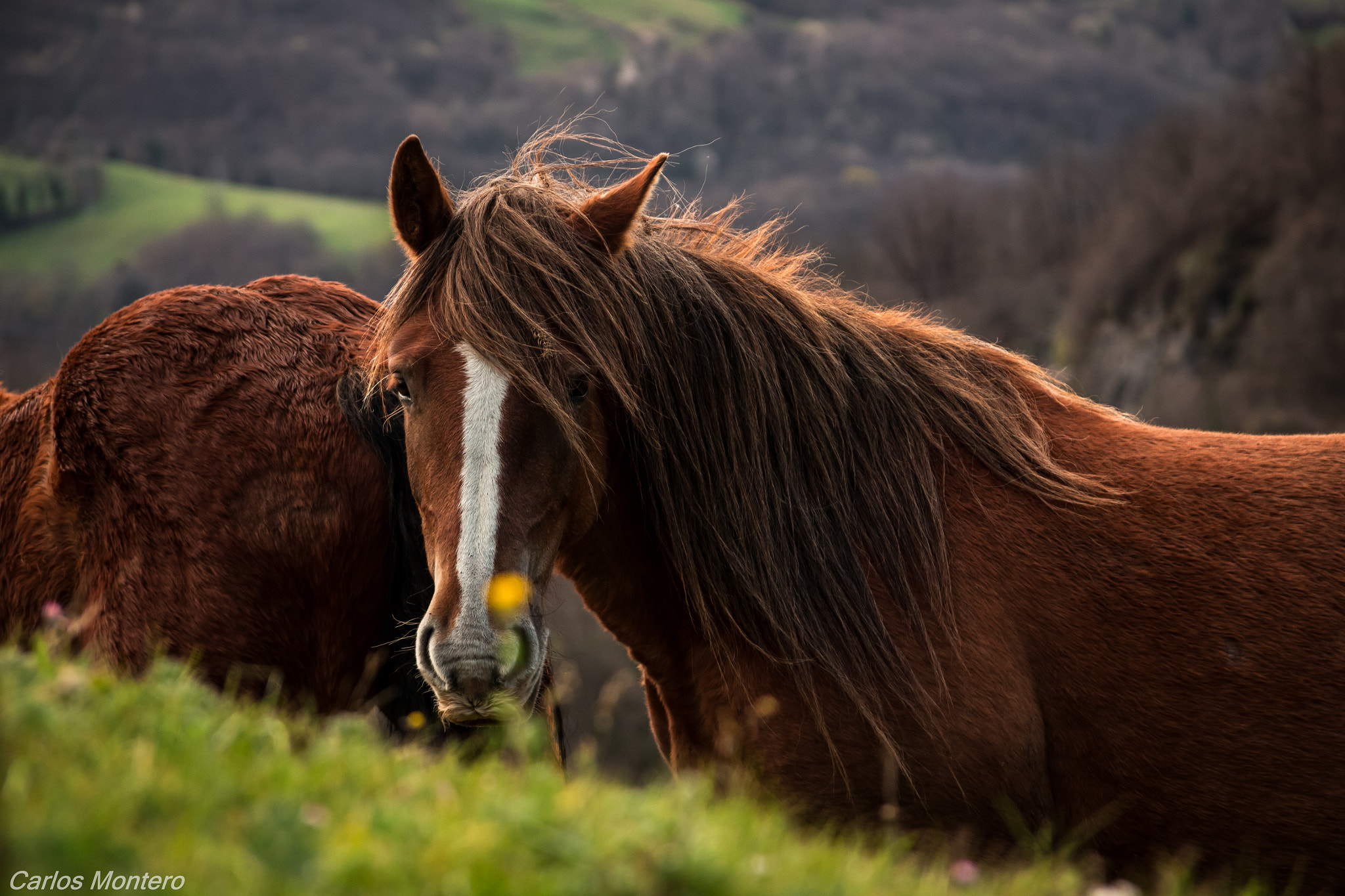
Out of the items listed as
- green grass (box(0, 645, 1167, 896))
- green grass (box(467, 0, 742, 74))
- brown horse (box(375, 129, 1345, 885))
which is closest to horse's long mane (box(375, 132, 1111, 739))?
brown horse (box(375, 129, 1345, 885))

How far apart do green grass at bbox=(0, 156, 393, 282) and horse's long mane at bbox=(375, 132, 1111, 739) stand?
198 ft

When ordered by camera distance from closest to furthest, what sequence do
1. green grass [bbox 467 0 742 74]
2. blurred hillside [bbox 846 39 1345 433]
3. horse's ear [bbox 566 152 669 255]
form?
horse's ear [bbox 566 152 669 255]
blurred hillside [bbox 846 39 1345 433]
green grass [bbox 467 0 742 74]

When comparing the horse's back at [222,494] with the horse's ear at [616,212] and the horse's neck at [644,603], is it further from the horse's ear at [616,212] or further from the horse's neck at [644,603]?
the horse's ear at [616,212]

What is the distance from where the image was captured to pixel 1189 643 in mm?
3297

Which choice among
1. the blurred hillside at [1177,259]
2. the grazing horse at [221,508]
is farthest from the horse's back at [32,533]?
the blurred hillside at [1177,259]

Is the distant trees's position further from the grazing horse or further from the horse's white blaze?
the horse's white blaze

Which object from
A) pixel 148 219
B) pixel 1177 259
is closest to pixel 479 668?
pixel 1177 259

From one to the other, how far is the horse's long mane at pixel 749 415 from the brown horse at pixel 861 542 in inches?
0.5

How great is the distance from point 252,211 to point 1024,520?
7771cm

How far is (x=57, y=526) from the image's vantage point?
377 cm

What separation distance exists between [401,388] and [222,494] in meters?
0.88

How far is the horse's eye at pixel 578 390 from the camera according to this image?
322 centimetres

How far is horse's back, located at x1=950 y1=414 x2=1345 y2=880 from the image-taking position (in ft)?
10.6

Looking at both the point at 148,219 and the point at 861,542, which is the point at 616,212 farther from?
the point at 148,219
